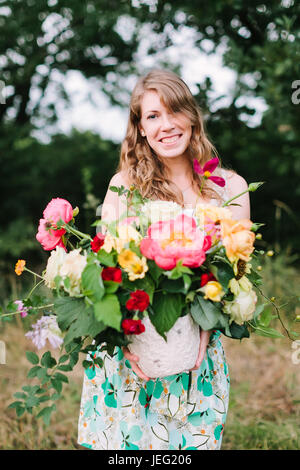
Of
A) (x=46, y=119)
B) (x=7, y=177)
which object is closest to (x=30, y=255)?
(x=7, y=177)

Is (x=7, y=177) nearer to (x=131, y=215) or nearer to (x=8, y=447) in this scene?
(x=8, y=447)

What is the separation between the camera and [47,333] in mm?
1309

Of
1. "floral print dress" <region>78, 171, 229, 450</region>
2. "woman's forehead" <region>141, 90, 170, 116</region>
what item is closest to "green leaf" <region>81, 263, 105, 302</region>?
"floral print dress" <region>78, 171, 229, 450</region>

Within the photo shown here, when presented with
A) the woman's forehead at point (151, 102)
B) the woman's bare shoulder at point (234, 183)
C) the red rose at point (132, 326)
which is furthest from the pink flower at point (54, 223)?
the woman's bare shoulder at point (234, 183)

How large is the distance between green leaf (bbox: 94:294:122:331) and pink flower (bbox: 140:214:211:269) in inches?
5.1

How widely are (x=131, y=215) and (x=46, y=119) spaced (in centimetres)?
415

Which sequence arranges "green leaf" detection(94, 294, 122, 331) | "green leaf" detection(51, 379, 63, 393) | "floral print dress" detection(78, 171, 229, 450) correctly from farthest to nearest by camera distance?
"floral print dress" detection(78, 171, 229, 450) < "green leaf" detection(51, 379, 63, 393) < "green leaf" detection(94, 294, 122, 331)

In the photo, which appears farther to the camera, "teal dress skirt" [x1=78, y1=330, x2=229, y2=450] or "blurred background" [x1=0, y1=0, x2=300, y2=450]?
"blurred background" [x1=0, y1=0, x2=300, y2=450]

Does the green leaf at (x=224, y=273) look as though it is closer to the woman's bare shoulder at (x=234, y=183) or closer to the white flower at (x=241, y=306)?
the white flower at (x=241, y=306)

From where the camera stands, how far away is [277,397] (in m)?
2.61

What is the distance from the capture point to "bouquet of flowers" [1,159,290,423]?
1038mm

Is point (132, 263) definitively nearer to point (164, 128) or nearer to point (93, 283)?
point (93, 283)

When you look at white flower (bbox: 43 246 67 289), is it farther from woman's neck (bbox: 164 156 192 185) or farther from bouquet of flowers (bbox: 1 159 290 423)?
woman's neck (bbox: 164 156 192 185)

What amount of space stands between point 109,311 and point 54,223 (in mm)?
384
